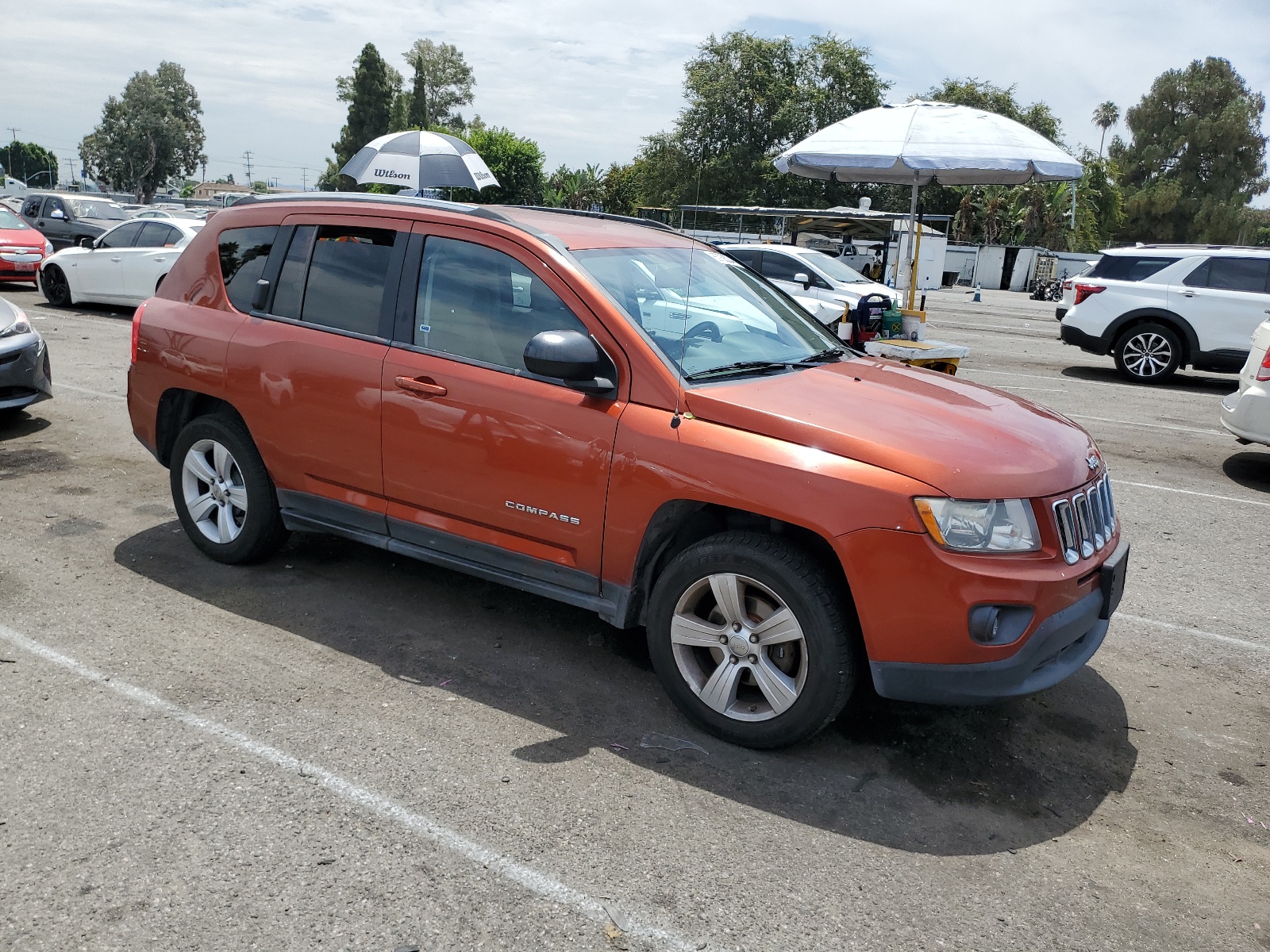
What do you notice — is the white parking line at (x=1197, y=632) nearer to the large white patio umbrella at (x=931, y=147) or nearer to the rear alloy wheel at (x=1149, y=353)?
the large white patio umbrella at (x=931, y=147)

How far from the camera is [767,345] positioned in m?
4.39

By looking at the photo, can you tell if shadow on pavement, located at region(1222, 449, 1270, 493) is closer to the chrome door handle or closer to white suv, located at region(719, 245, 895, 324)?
white suv, located at region(719, 245, 895, 324)

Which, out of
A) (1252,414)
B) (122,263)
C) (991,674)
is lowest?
(991,674)

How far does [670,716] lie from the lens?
391cm

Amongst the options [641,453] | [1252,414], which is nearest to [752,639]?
[641,453]

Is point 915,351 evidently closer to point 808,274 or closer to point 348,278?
point 348,278

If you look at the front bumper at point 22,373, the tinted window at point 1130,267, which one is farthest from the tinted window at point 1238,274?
the front bumper at point 22,373

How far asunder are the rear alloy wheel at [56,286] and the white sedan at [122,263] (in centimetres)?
1

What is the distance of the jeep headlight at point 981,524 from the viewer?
10.7 ft

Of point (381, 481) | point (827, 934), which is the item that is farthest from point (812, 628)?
point (381, 481)

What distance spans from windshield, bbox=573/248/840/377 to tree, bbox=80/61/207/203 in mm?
84111

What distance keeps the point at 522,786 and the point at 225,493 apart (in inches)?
101

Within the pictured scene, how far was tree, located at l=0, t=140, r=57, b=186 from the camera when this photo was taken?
137 meters

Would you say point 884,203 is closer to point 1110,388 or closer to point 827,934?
point 1110,388
